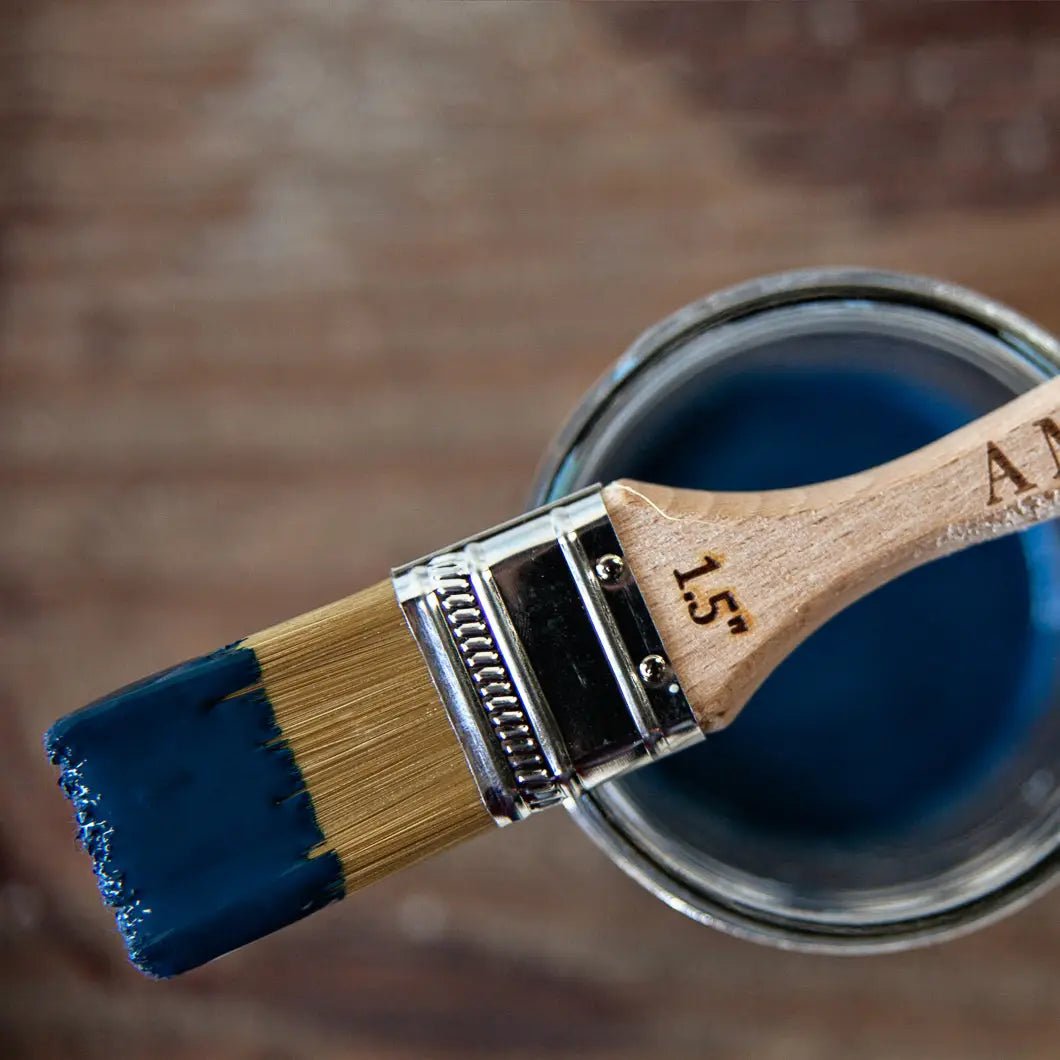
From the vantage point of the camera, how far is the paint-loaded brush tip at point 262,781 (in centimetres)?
41

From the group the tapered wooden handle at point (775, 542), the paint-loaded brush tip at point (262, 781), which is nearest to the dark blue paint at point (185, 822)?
the paint-loaded brush tip at point (262, 781)

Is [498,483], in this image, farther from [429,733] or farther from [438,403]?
[429,733]

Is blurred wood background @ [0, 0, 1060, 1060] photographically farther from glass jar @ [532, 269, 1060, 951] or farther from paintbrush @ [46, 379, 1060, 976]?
paintbrush @ [46, 379, 1060, 976]

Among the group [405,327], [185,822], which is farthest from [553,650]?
[405,327]

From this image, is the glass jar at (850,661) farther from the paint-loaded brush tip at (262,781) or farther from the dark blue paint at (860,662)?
the paint-loaded brush tip at (262,781)

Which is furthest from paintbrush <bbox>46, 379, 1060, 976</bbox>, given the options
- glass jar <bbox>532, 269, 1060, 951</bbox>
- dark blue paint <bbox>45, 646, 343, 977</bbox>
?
glass jar <bbox>532, 269, 1060, 951</bbox>

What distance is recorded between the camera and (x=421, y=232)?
59 centimetres

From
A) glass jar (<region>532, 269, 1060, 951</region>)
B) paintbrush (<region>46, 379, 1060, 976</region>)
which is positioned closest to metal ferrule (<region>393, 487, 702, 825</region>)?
paintbrush (<region>46, 379, 1060, 976</region>)

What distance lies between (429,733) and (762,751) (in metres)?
0.20

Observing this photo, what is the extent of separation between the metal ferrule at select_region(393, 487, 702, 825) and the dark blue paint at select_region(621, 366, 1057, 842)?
0.14m

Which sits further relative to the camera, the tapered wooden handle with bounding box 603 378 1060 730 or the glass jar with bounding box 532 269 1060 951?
the glass jar with bounding box 532 269 1060 951

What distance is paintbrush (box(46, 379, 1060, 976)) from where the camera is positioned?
41 cm

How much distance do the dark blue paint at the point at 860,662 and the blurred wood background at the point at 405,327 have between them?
0.06m

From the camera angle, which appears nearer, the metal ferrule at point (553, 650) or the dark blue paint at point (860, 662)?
the metal ferrule at point (553, 650)
